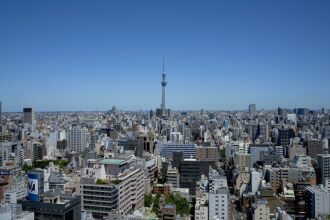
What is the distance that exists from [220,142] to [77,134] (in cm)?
736

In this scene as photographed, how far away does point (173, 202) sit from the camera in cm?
1070

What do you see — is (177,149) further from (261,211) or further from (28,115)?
(28,115)

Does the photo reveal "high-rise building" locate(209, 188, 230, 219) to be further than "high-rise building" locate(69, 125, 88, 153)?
No

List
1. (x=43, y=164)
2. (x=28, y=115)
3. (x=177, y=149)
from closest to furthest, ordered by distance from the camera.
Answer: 1. (x=43, y=164)
2. (x=177, y=149)
3. (x=28, y=115)

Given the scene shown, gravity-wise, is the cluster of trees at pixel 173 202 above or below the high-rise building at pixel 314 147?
below

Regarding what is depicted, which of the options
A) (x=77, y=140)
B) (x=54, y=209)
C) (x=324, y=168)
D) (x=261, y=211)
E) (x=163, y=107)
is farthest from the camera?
(x=163, y=107)

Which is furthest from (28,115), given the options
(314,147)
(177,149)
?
(314,147)

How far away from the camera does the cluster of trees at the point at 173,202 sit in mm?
10359

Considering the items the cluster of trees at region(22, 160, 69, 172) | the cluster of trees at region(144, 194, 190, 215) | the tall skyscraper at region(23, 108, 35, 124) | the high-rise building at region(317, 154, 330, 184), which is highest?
the tall skyscraper at region(23, 108, 35, 124)

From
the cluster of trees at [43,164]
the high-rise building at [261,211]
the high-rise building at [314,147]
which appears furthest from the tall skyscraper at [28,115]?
the high-rise building at [261,211]

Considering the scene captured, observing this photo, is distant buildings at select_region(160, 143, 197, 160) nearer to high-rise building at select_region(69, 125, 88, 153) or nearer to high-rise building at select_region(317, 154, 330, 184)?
high-rise building at select_region(69, 125, 88, 153)

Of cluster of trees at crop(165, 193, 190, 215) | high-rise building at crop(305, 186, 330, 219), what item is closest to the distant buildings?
cluster of trees at crop(165, 193, 190, 215)

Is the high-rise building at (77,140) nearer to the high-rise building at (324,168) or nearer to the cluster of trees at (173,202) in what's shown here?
the cluster of trees at (173,202)

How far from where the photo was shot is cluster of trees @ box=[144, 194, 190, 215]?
1036 centimetres
